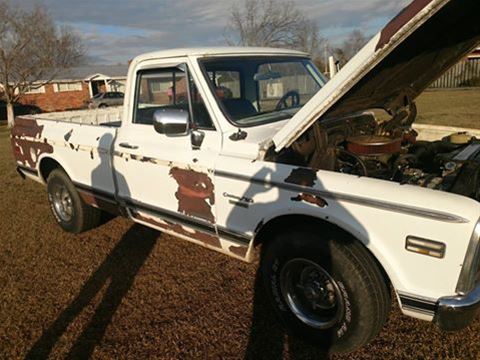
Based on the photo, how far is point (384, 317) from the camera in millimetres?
2465

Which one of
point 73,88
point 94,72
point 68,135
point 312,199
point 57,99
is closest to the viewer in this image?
point 312,199

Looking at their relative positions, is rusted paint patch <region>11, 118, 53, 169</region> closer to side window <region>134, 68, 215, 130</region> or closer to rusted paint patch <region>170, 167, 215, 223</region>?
side window <region>134, 68, 215, 130</region>

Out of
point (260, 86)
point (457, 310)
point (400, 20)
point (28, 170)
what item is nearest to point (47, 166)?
point (28, 170)

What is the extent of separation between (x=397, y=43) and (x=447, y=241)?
1057 mm

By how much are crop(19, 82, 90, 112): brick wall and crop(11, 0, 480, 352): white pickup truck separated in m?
35.5

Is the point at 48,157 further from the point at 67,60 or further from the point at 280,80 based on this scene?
the point at 67,60

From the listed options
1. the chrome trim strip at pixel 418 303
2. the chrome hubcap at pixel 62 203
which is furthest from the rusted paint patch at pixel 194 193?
the chrome hubcap at pixel 62 203

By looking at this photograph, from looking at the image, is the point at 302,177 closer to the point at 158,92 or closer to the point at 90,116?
the point at 158,92

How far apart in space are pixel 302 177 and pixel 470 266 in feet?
3.40

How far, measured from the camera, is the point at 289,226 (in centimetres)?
281

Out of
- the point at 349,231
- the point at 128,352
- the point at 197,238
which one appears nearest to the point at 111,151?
the point at 197,238

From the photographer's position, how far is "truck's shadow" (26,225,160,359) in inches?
118

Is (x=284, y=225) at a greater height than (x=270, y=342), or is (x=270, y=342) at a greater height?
(x=284, y=225)

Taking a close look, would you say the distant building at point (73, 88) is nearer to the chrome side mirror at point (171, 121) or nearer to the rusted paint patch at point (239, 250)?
the chrome side mirror at point (171, 121)
